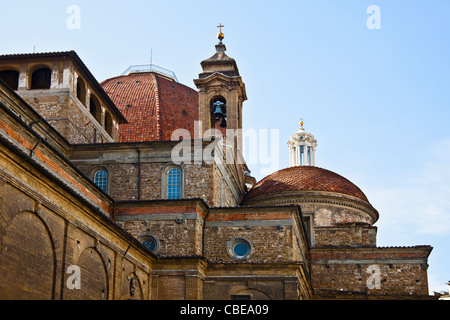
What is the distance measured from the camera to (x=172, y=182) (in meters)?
A: 33.8

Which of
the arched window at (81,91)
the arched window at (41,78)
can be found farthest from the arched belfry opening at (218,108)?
the arched window at (41,78)

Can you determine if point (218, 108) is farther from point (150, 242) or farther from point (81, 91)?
point (150, 242)

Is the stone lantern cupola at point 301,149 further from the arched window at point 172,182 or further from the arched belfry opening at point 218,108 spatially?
the arched window at point 172,182

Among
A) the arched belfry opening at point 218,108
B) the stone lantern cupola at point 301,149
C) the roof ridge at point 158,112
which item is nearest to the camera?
the arched belfry opening at point 218,108

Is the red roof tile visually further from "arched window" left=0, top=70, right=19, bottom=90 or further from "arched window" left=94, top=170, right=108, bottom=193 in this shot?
"arched window" left=94, top=170, right=108, bottom=193

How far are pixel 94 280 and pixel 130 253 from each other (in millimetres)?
3440

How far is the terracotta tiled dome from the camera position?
144 feet

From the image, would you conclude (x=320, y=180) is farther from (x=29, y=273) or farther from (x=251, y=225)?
(x=29, y=273)

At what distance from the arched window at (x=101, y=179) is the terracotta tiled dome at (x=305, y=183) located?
11.9 m

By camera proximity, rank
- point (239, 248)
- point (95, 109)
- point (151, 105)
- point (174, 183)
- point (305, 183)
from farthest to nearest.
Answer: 1. point (151, 105)
2. point (305, 183)
3. point (95, 109)
4. point (174, 183)
5. point (239, 248)

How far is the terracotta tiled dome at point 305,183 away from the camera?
43969 millimetres

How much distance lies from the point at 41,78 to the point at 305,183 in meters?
17.1

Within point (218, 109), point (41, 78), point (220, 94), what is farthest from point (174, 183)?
point (41, 78)
